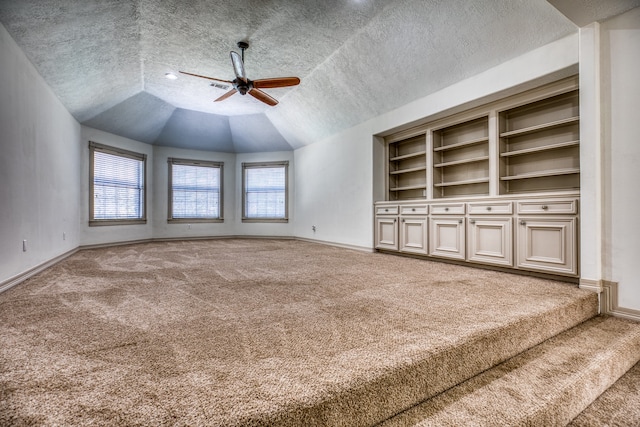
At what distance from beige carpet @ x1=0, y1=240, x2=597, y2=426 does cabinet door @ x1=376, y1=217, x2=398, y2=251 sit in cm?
184

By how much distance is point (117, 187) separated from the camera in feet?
21.2

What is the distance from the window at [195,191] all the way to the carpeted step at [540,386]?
297 inches

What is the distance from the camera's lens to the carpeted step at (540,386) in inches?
48.7

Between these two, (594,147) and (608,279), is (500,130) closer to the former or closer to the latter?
(594,147)

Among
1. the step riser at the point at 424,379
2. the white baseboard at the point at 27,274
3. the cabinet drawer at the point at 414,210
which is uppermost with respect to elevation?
the cabinet drawer at the point at 414,210

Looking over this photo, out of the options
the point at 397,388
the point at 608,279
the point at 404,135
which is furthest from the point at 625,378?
the point at 404,135

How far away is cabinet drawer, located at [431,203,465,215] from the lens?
3.92 meters

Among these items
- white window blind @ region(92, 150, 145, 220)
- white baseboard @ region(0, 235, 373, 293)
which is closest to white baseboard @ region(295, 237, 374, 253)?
white baseboard @ region(0, 235, 373, 293)

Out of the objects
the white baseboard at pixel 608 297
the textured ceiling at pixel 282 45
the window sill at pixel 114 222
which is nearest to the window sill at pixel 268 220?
the window sill at pixel 114 222

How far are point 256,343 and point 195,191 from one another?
715cm

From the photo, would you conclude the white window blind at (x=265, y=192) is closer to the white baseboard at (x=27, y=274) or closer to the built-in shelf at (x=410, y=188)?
the built-in shelf at (x=410, y=188)

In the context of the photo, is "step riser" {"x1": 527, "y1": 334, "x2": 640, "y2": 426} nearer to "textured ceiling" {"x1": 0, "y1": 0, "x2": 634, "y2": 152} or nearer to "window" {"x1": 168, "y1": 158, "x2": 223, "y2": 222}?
"textured ceiling" {"x1": 0, "y1": 0, "x2": 634, "y2": 152}

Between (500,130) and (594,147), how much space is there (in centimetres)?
132

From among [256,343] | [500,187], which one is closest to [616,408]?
[256,343]
